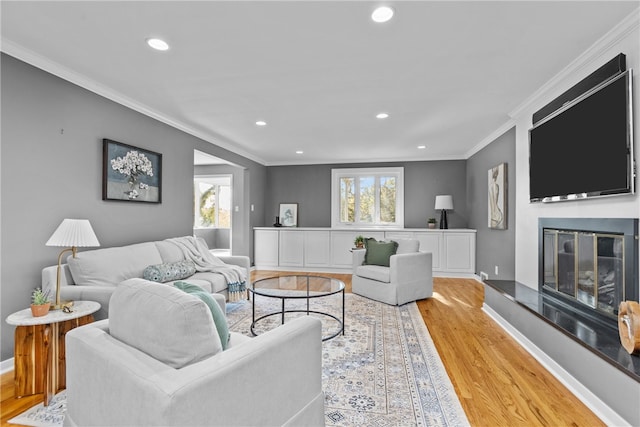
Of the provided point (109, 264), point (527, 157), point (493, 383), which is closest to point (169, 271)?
point (109, 264)

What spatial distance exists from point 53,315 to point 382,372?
86.9 inches

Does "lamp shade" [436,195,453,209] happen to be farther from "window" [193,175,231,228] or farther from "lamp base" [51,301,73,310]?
"lamp base" [51,301,73,310]

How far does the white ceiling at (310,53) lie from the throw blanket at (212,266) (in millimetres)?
1556

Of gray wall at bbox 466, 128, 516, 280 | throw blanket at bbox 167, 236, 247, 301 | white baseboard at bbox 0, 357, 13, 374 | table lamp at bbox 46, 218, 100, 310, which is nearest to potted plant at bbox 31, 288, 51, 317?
table lamp at bbox 46, 218, 100, 310

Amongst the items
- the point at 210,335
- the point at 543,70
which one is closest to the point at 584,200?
the point at 543,70

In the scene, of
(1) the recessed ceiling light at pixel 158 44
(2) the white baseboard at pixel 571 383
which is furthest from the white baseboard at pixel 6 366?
(2) the white baseboard at pixel 571 383

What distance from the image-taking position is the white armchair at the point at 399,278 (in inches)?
155

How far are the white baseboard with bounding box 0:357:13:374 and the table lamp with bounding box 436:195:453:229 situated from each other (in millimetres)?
5981

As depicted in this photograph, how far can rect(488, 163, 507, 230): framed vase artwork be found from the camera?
4227 mm

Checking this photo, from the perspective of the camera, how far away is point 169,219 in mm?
4047

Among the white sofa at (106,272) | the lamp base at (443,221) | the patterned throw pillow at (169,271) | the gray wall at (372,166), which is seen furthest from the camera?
the gray wall at (372,166)

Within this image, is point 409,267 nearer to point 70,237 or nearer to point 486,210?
point 486,210

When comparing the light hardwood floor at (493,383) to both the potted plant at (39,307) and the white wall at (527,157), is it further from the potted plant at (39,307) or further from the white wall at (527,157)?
the white wall at (527,157)

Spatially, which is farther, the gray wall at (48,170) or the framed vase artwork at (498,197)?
the framed vase artwork at (498,197)
